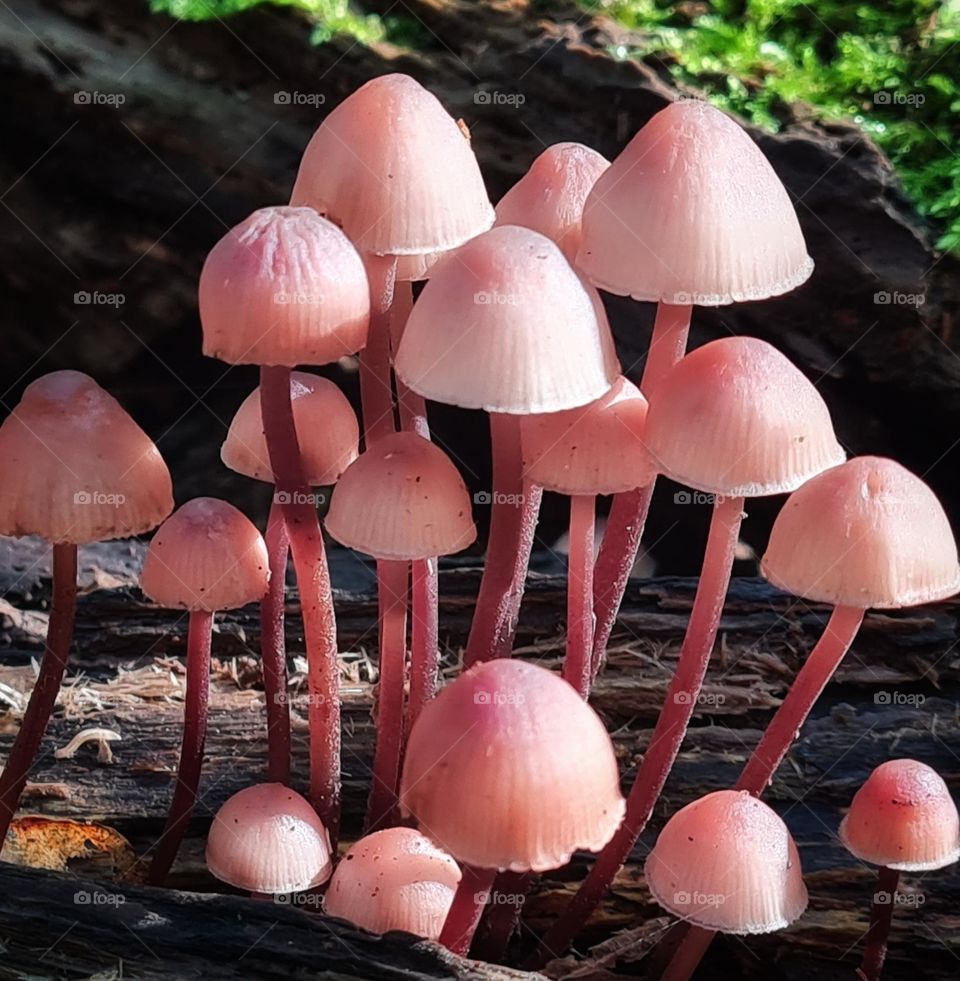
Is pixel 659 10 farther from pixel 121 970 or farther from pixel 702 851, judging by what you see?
pixel 121 970

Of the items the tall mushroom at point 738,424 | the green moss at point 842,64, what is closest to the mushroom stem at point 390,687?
the tall mushroom at point 738,424

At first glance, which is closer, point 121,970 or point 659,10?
point 121,970

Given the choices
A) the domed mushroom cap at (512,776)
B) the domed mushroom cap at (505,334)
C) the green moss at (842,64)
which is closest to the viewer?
the domed mushroom cap at (512,776)

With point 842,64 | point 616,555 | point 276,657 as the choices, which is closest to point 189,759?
point 276,657

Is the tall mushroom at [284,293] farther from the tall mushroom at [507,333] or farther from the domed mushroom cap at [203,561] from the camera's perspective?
the domed mushroom cap at [203,561]

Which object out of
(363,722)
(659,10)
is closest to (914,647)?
(363,722)

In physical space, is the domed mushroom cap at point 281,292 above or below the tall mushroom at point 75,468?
above
